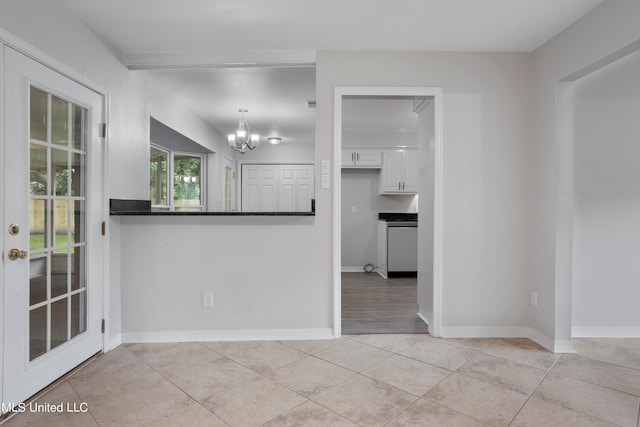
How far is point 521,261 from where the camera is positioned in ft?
9.77

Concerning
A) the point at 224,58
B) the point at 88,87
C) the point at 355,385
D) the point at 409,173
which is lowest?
the point at 355,385

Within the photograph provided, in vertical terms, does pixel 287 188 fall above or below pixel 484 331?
above

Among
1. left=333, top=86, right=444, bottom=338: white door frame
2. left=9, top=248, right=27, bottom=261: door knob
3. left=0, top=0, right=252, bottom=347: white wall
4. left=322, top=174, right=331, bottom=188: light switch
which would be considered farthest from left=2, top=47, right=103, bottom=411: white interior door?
left=333, top=86, right=444, bottom=338: white door frame

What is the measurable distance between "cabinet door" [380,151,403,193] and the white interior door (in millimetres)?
4384

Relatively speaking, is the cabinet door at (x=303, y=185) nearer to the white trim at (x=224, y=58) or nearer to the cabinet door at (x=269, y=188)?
the cabinet door at (x=269, y=188)

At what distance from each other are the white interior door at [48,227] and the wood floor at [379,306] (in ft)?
6.68

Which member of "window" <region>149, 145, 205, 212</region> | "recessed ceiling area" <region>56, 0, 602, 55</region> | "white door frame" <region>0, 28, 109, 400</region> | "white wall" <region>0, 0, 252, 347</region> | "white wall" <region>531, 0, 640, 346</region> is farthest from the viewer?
"window" <region>149, 145, 205, 212</region>

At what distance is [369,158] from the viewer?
6.04 metres

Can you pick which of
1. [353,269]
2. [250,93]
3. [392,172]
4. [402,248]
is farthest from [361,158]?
[250,93]

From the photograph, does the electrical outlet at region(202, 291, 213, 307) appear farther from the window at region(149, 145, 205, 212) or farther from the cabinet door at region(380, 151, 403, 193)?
the cabinet door at region(380, 151, 403, 193)

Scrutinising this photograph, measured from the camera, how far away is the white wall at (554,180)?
7.89 ft

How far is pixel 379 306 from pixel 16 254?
3.17 metres

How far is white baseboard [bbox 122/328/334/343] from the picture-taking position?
9.41ft

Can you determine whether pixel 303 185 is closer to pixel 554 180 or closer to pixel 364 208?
pixel 364 208
